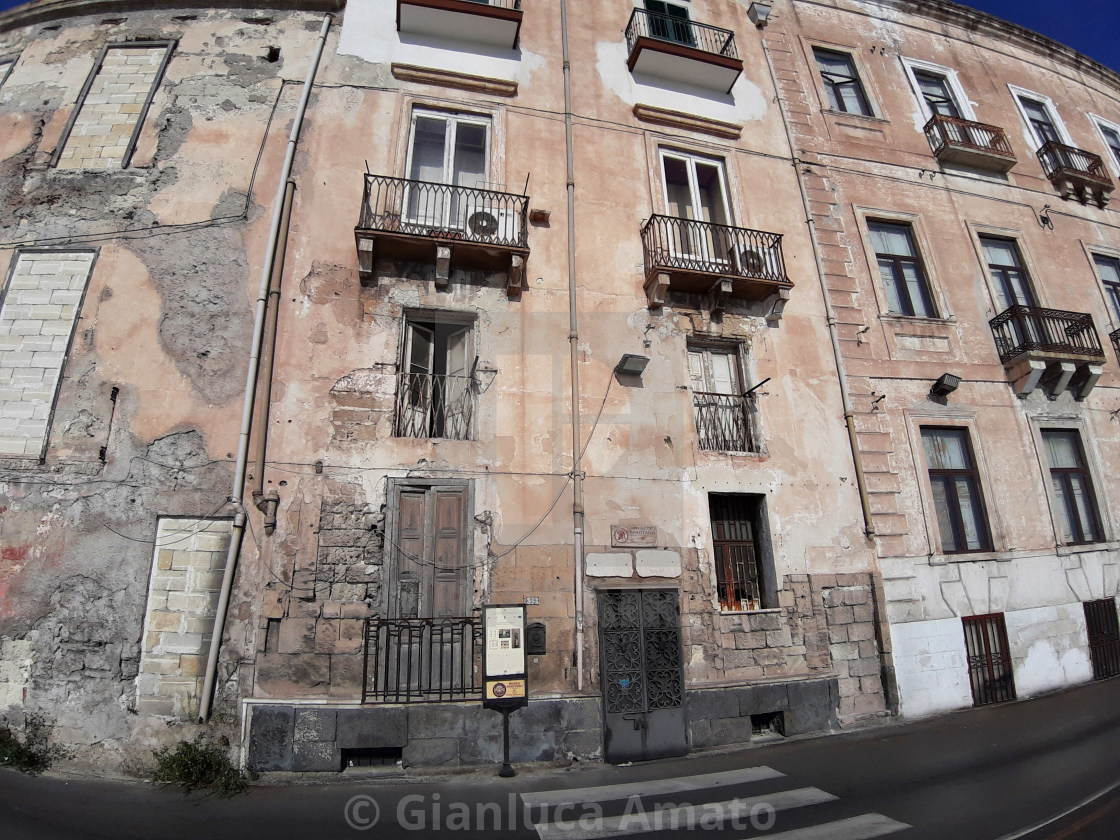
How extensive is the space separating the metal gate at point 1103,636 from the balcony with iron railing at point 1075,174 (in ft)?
30.3

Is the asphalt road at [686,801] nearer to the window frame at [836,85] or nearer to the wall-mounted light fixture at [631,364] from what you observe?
the wall-mounted light fixture at [631,364]

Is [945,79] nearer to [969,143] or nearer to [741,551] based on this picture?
[969,143]

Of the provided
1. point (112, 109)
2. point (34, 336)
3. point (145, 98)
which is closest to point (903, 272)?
point (145, 98)

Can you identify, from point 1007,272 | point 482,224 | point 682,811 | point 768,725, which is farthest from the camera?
point 1007,272

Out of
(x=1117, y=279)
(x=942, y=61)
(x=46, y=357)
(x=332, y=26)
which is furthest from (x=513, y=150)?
(x=1117, y=279)

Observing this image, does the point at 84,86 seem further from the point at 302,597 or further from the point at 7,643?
the point at 302,597

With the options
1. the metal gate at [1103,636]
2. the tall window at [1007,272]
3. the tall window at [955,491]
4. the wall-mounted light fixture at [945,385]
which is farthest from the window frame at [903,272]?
the metal gate at [1103,636]

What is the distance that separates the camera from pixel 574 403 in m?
8.07

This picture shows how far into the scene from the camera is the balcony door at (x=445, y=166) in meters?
8.59

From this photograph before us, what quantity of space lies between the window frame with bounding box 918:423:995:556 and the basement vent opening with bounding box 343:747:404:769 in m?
8.79

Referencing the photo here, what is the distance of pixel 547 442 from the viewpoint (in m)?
7.83

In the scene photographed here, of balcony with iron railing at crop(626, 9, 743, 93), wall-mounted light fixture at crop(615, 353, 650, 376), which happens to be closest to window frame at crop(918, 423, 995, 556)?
wall-mounted light fixture at crop(615, 353, 650, 376)

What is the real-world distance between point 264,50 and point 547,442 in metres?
8.39

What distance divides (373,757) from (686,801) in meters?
3.62
